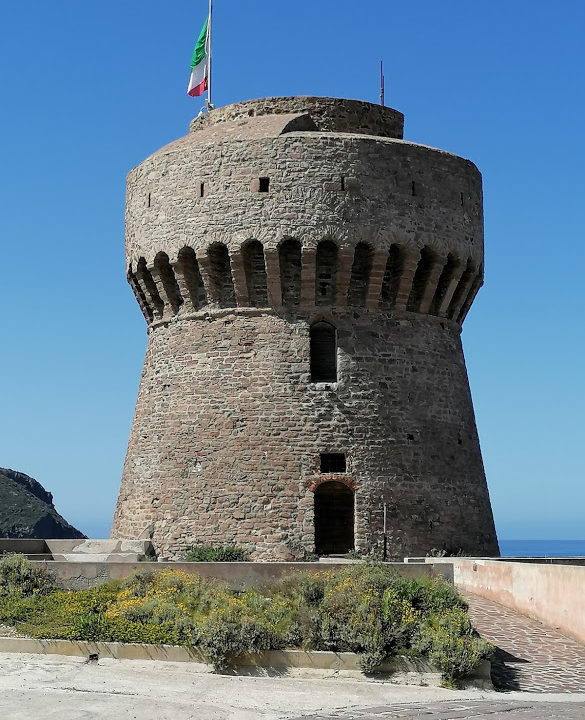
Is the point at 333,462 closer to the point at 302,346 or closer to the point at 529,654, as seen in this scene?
the point at 302,346

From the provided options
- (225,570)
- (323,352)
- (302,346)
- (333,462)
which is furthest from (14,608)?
(323,352)

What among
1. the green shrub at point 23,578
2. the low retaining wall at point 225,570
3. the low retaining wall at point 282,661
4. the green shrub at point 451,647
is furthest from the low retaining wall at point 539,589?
the green shrub at point 23,578

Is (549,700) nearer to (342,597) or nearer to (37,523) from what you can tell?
(342,597)

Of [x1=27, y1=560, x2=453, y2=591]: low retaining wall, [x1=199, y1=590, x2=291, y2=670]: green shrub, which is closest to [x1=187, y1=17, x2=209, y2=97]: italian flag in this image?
[x1=27, y1=560, x2=453, y2=591]: low retaining wall

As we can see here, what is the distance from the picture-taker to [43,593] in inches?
738

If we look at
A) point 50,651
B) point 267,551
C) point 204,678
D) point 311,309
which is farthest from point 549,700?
point 311,309

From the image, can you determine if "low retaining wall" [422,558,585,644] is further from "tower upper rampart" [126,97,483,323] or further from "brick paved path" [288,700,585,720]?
"tower upper rampart" [126,97,483,323]

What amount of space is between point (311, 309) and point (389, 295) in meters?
2.18

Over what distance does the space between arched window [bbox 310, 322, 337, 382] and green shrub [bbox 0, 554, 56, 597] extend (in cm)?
907

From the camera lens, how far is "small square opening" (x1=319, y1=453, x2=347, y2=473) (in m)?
25.1

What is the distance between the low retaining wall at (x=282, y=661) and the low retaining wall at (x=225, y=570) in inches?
150

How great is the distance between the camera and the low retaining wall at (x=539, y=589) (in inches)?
652

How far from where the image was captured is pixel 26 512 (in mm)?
84000

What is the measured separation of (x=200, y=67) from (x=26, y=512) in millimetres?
60078
